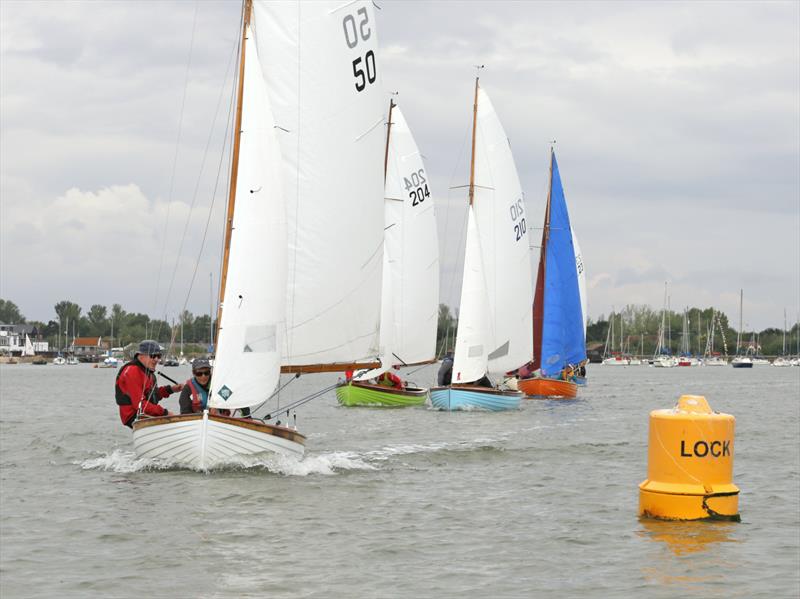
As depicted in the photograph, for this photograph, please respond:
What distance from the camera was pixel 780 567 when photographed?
11836 millimetres

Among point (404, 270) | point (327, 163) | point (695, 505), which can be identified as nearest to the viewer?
point (695, 505)

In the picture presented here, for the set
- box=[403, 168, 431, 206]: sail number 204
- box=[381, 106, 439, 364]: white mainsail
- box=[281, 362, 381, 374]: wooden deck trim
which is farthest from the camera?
box=[403, 168, 431, 206]: sail number 204

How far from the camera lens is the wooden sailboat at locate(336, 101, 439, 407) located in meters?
38.0

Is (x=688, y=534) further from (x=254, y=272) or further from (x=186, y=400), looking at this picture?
(x=186, y=400)

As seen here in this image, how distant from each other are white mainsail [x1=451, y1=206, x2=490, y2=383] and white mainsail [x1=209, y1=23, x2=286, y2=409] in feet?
55.1

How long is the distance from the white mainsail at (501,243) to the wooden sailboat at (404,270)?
2.15 metres

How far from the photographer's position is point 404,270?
129 ft

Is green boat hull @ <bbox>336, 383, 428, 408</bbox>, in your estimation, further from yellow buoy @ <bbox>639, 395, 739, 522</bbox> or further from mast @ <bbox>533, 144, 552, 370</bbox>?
yellow buoy @ <bbox>639, 395, 739, 522</bbox>

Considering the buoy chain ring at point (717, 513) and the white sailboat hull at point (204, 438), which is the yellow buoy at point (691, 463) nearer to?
the buoy chain ring at point (717, 513)

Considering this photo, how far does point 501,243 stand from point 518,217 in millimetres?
1642

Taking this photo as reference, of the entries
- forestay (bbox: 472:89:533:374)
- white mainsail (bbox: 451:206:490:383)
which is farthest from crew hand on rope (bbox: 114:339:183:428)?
forestay (bbox: 472:89:533:374)

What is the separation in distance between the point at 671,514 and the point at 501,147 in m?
27.1

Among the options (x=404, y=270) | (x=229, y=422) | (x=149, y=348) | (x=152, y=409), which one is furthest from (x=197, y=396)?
(x=404, y=270)

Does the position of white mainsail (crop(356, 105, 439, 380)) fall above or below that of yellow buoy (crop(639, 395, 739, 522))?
above
